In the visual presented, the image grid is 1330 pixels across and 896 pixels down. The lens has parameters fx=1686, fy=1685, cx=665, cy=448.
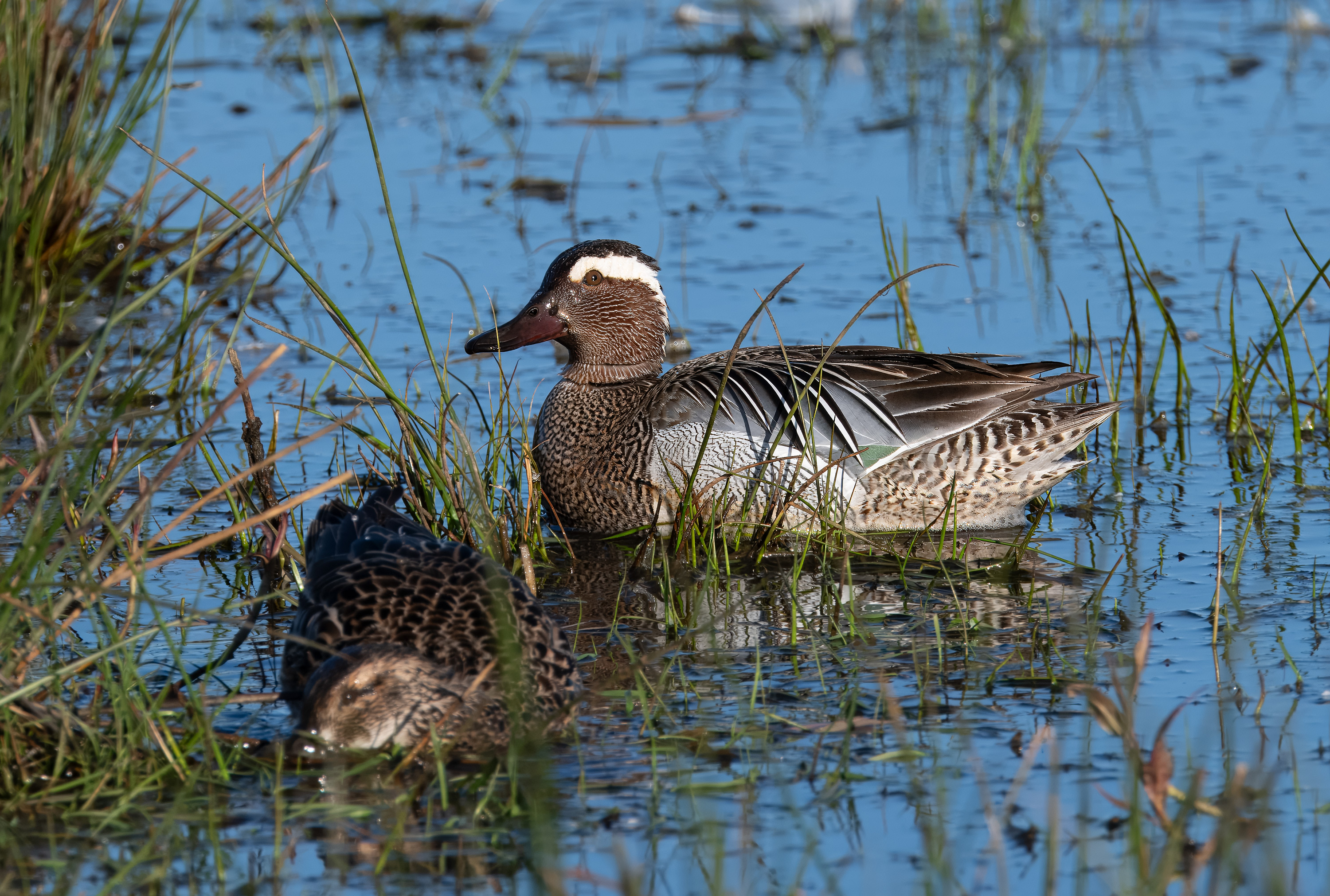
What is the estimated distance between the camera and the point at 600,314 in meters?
6.41

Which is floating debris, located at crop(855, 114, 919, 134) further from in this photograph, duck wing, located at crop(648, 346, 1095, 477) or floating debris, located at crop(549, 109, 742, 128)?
duck wing, located at crop(648, 346, 1095, 477)

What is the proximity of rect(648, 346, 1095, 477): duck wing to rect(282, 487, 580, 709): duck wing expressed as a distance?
61.5 inches

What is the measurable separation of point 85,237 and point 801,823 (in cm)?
563

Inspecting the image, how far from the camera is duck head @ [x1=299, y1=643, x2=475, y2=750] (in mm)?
3793

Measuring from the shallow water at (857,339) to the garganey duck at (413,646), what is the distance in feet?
0.47

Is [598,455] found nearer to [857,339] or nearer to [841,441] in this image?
[841,441]

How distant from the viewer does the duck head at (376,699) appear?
3.79 m

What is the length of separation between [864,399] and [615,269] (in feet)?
3.77

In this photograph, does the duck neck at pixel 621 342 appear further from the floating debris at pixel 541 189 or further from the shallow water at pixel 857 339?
the floating debris at pixel 541 189

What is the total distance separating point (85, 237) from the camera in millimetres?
7973

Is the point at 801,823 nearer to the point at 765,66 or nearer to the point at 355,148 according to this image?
the point at 355,148

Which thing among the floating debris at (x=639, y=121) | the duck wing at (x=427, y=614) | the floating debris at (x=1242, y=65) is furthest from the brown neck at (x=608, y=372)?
the floating debris at (x=1242, y=65)

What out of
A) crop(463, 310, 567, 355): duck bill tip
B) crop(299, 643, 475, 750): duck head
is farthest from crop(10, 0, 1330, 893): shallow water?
crop(463, 310, 567, 355): duck bill tip

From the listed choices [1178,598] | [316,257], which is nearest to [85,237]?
[316,257]
